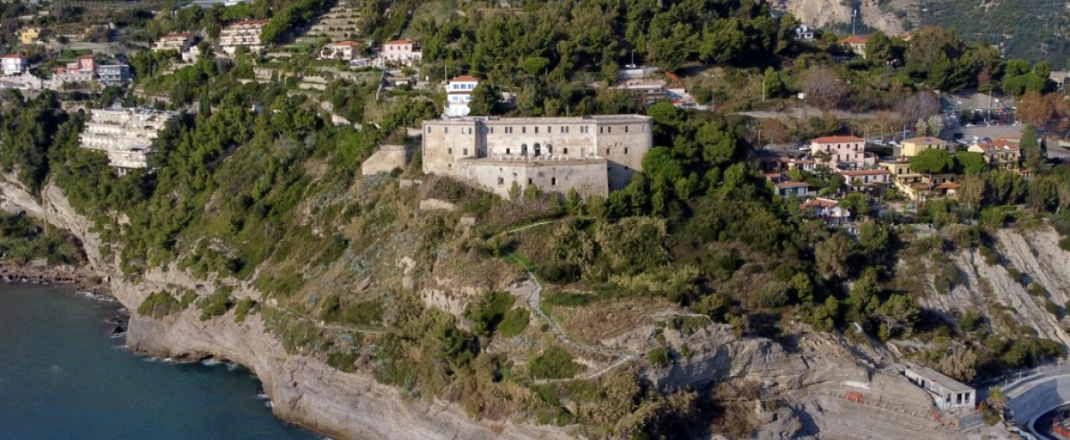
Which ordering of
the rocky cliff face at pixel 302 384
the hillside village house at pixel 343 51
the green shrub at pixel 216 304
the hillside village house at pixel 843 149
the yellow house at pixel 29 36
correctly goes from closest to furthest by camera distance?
the rocky cliff face at pixel 302 384 → the green shrub at pixel 216 304 → the hillside village house at pixel 843 149 → the hillside village house at pixel 343 51 → the yellow house at pixel 29 36

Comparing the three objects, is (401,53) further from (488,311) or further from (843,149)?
→ (488,311)

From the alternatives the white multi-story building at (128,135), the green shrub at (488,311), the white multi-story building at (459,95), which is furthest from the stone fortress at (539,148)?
the white multi-story building at (128,135)

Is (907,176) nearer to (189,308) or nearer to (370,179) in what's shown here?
(370,179)

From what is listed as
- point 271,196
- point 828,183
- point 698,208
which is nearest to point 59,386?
point 271,196

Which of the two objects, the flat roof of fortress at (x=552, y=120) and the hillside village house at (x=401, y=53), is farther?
the hillside village house at (x=401, y=53)

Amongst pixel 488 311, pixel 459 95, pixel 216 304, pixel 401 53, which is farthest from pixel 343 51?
pixel 488 311

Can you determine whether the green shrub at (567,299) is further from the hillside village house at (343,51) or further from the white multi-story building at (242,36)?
the white multi-story building at (242,36)
